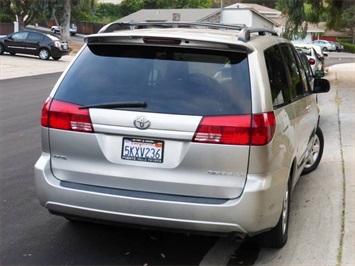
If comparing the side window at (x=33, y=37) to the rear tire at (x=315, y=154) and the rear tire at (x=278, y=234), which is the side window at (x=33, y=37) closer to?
the rear tire at (x=315, y=154)

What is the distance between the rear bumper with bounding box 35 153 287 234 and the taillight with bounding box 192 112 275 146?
0.29 metres

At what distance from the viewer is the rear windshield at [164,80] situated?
3730 millimetres

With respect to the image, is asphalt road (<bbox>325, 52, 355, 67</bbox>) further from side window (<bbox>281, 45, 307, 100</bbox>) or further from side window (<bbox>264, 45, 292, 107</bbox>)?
side window (<bbox>264, 45, 292, 107</bbox>)

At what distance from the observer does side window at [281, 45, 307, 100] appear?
5.03 m

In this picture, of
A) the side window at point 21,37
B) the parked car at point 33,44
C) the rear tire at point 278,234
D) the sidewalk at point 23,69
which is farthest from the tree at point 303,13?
the rear tire at point 278,234

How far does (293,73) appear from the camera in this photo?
5.30m

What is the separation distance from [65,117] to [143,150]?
69cm

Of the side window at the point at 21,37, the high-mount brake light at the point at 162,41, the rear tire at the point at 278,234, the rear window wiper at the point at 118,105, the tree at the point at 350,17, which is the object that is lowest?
the tree at the point at 350,17

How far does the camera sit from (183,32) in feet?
13.5

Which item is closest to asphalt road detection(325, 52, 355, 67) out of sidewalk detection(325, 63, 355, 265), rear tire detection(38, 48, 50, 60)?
rear tire detection(38, 48, 50, 60)

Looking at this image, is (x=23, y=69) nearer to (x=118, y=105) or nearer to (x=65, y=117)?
(x=65, y=117)

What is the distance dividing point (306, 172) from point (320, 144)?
20.7 inches

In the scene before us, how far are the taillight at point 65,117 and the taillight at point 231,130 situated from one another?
2.80ft

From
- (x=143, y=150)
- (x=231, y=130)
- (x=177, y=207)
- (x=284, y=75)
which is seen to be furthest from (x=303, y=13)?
(x=177, y=207)
